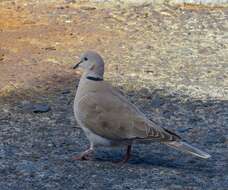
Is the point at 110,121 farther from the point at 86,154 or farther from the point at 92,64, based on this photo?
the point at 92,64

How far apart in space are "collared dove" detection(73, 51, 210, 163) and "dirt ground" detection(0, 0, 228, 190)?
0.76 feet

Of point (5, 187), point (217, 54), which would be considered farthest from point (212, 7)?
point (5, 187)

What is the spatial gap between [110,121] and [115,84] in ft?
8.61

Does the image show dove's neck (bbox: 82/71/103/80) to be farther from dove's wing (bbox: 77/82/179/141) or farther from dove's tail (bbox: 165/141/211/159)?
dove's tail (bbox: 165/141/211/159)

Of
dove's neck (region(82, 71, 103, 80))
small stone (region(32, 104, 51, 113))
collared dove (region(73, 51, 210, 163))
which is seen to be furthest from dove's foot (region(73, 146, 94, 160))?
small stone (region(32, 104, 51, 113))

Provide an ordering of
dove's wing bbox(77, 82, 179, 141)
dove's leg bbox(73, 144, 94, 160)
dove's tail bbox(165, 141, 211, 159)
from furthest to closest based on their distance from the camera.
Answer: dove's leg bbox(73, 144, 94, 160) → dove's wing bbox(77, 82, 179, 141) → dove's tail bbox(165, 141, 211, 159)

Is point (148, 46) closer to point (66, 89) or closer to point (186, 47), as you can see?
point (186, 47)

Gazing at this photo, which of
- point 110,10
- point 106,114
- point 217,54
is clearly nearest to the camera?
point 106,114

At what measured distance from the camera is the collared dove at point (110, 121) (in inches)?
248

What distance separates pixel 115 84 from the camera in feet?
29.5

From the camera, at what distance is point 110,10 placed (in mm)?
12258

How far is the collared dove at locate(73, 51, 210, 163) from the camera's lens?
6.29 meters

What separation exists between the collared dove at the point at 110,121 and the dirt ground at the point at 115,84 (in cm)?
23

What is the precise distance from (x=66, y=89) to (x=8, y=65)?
3.53 ft
